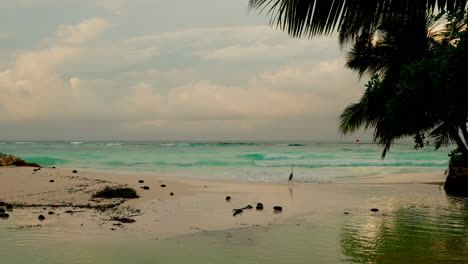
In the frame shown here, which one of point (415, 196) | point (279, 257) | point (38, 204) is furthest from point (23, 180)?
point (415, 196)

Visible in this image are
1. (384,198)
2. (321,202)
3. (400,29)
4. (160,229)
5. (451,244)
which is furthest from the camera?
(400,29)

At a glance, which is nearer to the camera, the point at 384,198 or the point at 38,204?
the point at 38,204

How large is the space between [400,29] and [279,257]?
37.3 feet

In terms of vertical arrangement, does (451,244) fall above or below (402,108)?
below

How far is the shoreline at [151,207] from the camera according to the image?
21.8 feet

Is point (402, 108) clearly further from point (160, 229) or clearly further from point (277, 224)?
point (160, 229)

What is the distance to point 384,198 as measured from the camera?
11.5 meters

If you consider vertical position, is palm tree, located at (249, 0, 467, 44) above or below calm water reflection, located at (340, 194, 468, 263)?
above

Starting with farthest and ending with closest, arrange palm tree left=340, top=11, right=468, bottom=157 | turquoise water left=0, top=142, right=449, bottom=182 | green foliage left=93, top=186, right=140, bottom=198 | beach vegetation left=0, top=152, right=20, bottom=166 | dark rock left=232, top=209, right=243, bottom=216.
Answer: turquoise water left=0, top=142, right=449, bottom=182 < beach vegetation left=0, top=152, right=20, bottom=166 < green foliage left=93, top=186, right=140, bottom=198 < palm tree left=340, top=11, right=468, bottom=157 < dark rock left=232, top=209, right=243, bottom=216

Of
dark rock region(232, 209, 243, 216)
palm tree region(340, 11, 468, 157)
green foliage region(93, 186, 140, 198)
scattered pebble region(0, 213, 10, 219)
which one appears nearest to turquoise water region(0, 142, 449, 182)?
palm tree region(340, 11, 468, 157)

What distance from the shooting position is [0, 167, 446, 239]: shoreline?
665 centimetres

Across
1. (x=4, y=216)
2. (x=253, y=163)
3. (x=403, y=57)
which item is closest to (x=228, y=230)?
(x=4, y=216)

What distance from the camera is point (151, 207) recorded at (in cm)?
895

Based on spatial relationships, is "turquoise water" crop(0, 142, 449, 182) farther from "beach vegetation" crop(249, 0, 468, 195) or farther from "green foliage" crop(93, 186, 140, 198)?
"green foliage" crop(93, 186, 140, 198)
